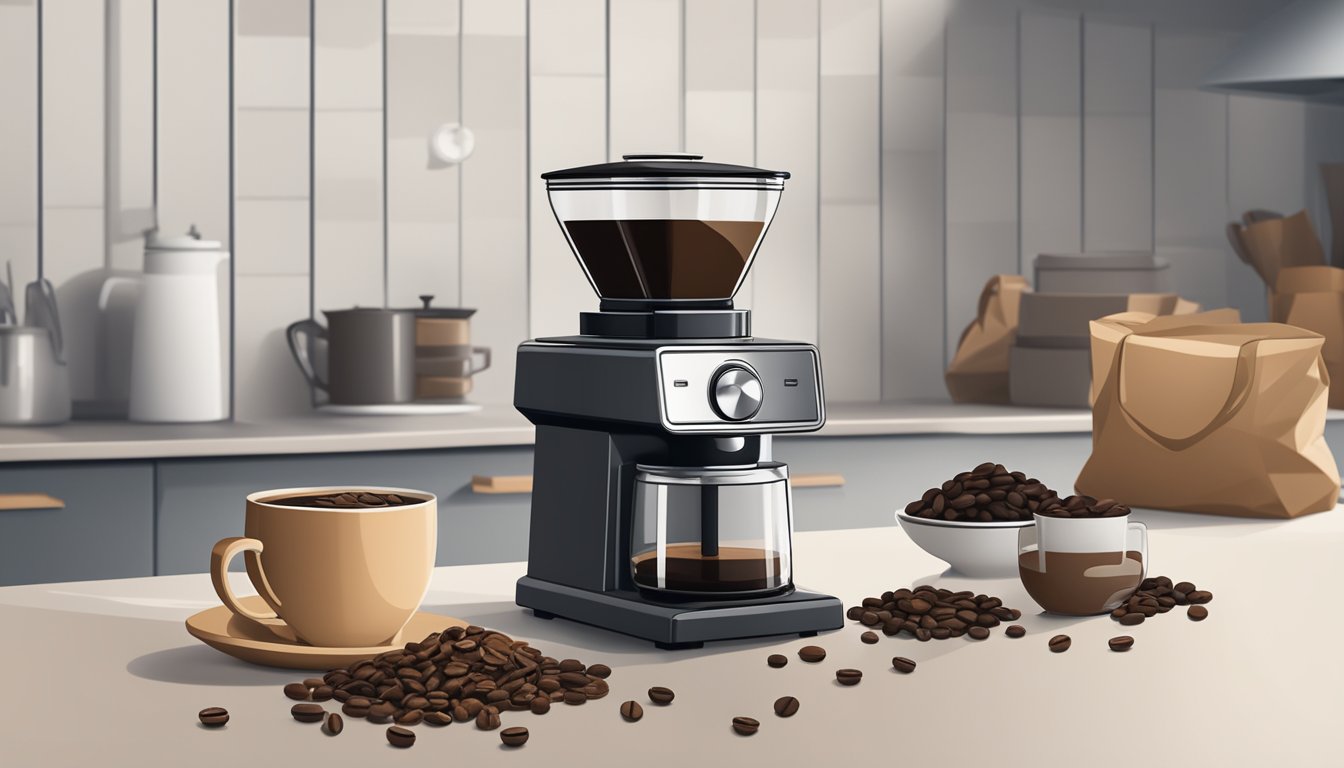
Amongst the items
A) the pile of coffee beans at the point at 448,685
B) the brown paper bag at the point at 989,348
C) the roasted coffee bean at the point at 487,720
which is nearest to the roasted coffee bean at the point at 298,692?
the pile of coffee beans at the point at 448,685

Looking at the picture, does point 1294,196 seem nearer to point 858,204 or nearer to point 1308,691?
point 858,204

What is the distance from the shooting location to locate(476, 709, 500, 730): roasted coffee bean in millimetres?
829

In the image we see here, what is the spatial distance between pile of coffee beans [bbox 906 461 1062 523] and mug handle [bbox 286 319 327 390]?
1788 mm

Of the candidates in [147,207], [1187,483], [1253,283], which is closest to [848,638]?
[1187,483]

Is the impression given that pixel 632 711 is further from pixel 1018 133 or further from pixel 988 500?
pixel 1018 133

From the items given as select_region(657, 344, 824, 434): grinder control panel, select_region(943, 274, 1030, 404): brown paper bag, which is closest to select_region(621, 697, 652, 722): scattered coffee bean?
select_region(657, 344, 824, 434): grinder control panel

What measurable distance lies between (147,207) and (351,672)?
220 centimetres

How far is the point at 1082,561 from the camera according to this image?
1.13 metres

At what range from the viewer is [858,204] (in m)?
3.33

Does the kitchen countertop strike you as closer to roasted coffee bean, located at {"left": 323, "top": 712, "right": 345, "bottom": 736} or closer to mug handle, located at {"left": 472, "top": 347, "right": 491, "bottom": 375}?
roasted coffee bean, located at {"left": 323, "top": 712, "right": 345, "bottom": 736}

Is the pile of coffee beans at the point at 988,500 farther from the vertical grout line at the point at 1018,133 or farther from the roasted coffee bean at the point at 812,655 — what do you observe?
the vertical grout line at the point at 1018,133

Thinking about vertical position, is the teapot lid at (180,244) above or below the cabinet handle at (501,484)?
above

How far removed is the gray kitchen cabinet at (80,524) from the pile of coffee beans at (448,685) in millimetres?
1524

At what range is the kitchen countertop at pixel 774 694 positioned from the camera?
2.60ft
